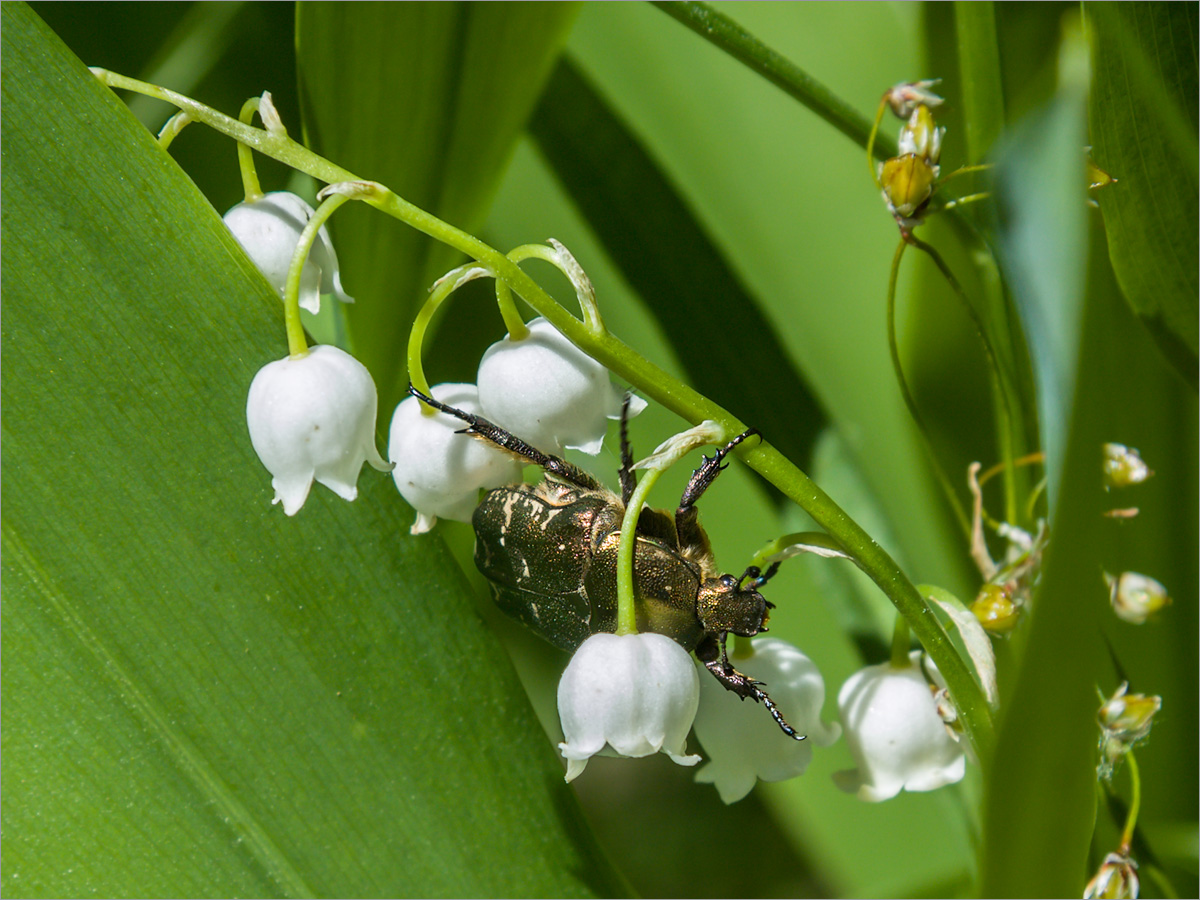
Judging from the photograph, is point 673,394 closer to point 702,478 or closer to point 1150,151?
point 702,478

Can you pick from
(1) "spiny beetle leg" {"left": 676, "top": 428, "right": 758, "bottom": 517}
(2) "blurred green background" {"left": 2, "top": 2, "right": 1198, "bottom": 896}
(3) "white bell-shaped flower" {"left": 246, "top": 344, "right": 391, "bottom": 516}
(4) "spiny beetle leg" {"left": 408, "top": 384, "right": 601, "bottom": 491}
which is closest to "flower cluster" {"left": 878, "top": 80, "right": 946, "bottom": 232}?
(2) "blurred green background" {"left": 2, "top": 2, "right": 1198, "bottom": 896}

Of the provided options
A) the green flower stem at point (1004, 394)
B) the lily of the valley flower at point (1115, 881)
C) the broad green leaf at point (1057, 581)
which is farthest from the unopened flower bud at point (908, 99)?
the lily of the valley flower at point (1115, 881)

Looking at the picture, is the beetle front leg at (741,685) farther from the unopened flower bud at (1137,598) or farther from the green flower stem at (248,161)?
the green flower stem at (248,161)

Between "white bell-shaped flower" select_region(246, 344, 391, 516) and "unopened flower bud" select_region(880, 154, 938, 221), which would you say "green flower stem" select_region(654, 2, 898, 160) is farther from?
"white bell-shaped flower" select_region(246, 344, 391, 516)

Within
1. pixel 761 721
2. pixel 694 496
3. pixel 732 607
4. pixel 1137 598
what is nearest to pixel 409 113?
pixel 694 496

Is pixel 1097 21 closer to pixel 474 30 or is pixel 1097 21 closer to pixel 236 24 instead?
pixel 474 30

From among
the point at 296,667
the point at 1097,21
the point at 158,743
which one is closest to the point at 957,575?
the point at 1097,21
